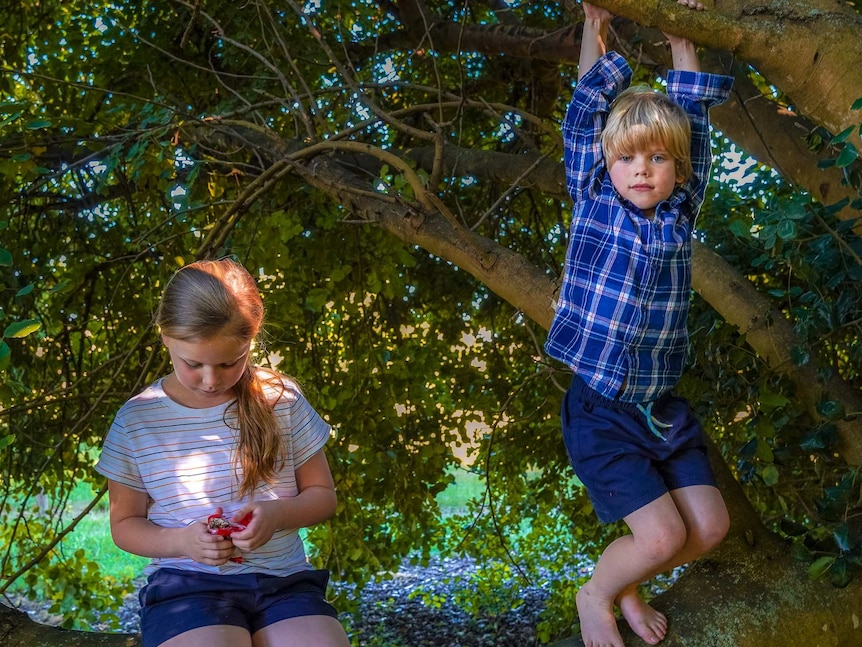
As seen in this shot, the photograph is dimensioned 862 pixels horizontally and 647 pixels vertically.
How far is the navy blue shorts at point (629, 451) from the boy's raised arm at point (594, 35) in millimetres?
683

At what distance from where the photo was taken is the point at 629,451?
5.94ft

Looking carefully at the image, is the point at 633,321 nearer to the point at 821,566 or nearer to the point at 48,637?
the point at 821,566

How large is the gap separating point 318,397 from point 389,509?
41.3 inches

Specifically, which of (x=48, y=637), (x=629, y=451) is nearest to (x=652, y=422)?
(x=629, y=451)

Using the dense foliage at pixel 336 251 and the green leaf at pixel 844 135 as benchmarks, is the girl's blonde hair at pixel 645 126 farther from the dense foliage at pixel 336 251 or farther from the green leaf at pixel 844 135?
the dense foliage at pixel 336 251

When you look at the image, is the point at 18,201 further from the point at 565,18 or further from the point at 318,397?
the point at 565,18

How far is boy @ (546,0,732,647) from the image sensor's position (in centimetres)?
176

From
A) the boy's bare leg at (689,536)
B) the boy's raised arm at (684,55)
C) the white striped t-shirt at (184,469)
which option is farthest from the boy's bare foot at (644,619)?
the boy's raised arm at (684,55)

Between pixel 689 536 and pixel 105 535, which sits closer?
pixel 689 536

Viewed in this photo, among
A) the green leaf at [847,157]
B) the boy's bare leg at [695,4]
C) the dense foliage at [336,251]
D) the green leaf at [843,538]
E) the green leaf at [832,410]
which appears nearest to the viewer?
the boy's bare leg at [695,4]

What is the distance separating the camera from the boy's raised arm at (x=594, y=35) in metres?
1.86

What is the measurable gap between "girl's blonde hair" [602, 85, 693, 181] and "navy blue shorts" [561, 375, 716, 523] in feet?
1.63

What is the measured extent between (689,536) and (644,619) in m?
0.19

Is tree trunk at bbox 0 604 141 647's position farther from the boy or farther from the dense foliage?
the boy
